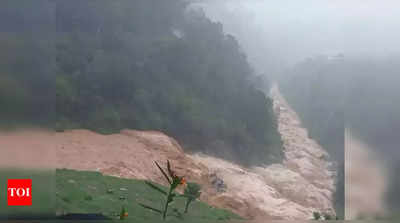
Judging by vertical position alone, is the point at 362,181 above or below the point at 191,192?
above

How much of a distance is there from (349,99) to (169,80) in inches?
76.2

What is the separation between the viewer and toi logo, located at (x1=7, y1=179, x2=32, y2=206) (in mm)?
5703

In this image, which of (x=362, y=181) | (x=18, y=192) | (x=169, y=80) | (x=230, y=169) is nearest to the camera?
(x=18, y=192)

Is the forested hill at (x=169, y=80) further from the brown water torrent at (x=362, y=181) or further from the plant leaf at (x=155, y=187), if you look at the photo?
the brown water torrent at (x=362, y=181)

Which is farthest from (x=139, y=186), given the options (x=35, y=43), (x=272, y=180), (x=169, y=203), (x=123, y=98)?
(x=35, y=43)

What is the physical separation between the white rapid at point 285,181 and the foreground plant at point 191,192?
15cm

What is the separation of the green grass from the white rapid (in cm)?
19

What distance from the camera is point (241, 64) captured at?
6.14 meters

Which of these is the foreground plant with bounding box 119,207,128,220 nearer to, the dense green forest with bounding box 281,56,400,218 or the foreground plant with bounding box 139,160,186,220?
the foreground plant with bounding box 139,160,186,220

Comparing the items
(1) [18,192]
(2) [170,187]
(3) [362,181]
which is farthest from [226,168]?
(1) [18,192]

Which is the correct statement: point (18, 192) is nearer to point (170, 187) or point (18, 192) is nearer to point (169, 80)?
point (170, 187)

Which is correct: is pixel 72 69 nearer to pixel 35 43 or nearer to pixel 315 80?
pixel 35 43

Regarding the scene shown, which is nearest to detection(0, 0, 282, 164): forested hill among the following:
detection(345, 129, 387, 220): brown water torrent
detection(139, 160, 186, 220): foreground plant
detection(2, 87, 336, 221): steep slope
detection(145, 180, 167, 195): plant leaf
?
detection(2, 87, 336, 221): steep slope

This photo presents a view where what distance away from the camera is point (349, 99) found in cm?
588
